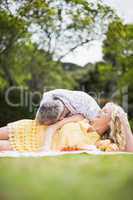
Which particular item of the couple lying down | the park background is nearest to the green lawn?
the park background

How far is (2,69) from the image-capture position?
4332mm

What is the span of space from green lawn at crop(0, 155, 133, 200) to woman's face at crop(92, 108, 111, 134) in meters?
0.54

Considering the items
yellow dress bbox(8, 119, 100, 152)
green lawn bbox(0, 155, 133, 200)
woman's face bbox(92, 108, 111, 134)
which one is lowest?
green lawn bbox(0, 155, 133, 200)

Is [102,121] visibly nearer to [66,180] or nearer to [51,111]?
[51,111]

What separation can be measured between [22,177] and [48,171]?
0.35 ft

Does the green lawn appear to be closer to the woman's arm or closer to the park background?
the park background

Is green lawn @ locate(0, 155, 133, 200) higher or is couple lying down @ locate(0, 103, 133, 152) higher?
couple lying down @ locate(0, 103, 133, 152)

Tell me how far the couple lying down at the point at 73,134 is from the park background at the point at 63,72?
352 mm

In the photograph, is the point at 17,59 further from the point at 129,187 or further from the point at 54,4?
the point at 129,187

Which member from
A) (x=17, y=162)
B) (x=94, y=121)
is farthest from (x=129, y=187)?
(x=94, y=121)

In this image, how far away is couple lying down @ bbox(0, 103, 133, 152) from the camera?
264 centimetres

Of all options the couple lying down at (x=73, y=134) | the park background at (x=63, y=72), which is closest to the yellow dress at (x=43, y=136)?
the couple lying down at (x=73, y=134)

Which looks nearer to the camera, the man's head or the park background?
the park background

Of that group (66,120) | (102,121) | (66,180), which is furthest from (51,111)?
(66,180)
